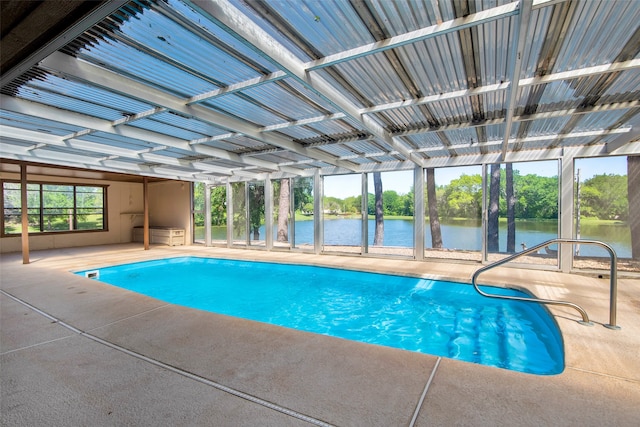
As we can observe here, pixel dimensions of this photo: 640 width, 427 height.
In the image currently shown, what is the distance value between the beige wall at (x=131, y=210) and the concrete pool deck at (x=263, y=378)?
8.73 m

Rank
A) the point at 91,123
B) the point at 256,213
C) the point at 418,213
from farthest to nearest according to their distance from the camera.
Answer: the point at 256,213, the point at 418,213, the point at 91,123

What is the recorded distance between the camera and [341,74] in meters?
3.05

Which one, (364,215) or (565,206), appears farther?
(364,215)

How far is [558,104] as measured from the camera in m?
3.89

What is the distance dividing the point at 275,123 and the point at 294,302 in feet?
10.4

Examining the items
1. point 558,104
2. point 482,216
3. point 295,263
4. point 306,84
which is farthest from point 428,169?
point 306,84

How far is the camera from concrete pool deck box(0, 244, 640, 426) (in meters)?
1.58

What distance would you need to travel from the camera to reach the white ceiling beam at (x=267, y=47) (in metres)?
1.92

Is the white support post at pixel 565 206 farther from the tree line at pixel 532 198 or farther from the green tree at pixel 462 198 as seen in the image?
the green tree at pixel 462 198

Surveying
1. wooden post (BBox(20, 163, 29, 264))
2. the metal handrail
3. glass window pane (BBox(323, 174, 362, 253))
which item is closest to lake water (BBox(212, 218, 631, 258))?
glass window pane (BBox(323, 174, 362, 253))

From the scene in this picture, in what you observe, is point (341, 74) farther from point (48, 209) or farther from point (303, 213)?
point (48, 209)

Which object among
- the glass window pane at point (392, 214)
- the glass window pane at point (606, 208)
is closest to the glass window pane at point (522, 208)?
the glass window pane at point (606, 208)

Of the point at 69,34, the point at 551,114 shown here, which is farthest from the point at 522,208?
the point at 69,34

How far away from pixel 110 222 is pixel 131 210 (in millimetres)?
910
